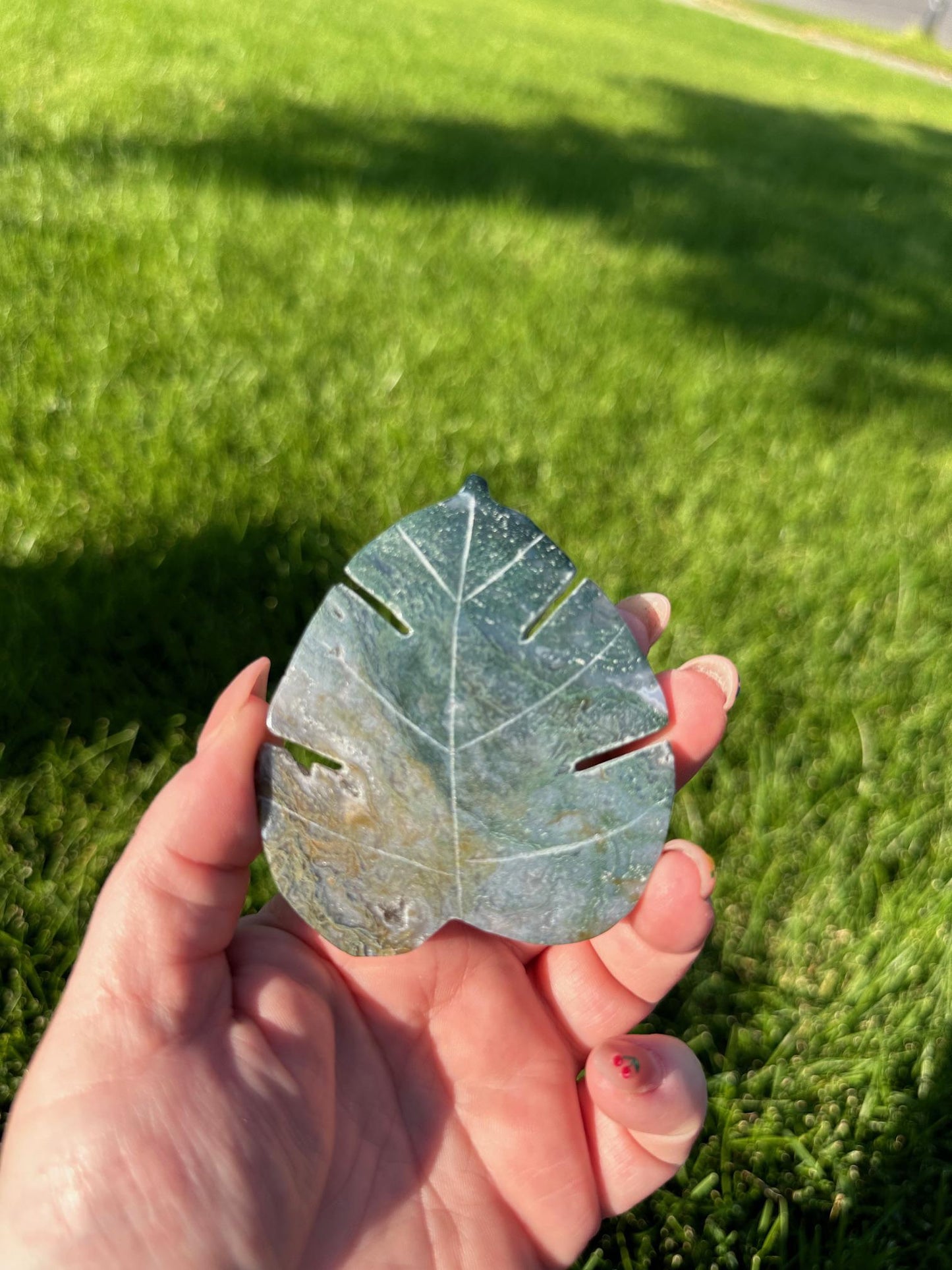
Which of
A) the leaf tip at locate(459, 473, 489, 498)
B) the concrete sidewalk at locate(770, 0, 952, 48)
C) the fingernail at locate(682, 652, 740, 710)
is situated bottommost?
the fingernail at locate(682, 652, 740, 710)

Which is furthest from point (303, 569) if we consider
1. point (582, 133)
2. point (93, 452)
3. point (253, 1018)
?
point (582, 133)

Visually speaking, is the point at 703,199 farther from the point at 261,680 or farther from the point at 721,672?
the point at 261,680

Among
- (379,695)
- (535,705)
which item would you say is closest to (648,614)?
(535,705)

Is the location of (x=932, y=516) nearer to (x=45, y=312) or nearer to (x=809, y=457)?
(x=809, y=457)

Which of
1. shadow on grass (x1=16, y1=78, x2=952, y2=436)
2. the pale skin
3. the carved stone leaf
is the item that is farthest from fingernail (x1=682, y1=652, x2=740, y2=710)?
shadow on grass (x1=16, y1=78, x2=952, y2=436)

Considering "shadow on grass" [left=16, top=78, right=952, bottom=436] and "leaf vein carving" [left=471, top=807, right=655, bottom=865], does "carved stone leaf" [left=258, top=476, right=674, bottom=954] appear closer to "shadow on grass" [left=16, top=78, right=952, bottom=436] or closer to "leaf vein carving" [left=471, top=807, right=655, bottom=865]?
"leaf vein carving" [left=471, top=807, right=655, bottom=865]

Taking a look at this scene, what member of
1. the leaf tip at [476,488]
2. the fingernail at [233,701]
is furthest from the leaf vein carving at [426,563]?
the fingernail at [233,701]

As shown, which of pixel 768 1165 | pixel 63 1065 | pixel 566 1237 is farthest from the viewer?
pixel 768 1165

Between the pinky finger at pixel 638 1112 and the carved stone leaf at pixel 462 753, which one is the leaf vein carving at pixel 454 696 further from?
the pinky finger at pixel 638 1112
